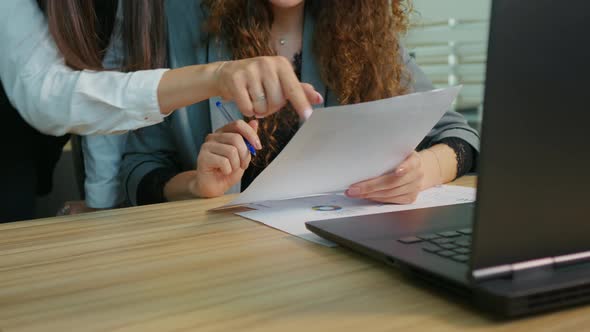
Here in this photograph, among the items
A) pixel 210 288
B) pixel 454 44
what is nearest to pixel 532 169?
pixel 210 288

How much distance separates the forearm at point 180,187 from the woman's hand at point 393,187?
29cm

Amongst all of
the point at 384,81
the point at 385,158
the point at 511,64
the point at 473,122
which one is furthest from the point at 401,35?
the point at 473,122

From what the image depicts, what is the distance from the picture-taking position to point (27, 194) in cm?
125

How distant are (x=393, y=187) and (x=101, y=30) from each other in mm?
664

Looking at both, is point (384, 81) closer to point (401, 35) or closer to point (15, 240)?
point (401, 35)

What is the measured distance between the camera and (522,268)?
0.37m

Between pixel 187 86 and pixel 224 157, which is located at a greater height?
pixel 187 86

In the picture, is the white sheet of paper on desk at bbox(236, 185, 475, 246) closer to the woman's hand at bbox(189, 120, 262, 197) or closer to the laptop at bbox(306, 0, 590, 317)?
the woman's hand at bbox(189, 120, 262, 197)

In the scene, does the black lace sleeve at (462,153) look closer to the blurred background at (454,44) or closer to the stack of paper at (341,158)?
the stack of paper at (341,158)

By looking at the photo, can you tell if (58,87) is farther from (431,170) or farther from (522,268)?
(522,268)

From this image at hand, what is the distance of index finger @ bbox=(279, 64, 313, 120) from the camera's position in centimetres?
64

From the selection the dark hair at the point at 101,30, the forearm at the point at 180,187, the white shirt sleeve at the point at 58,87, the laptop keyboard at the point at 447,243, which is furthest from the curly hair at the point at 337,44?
the laptop keyboard at the point at 447,243

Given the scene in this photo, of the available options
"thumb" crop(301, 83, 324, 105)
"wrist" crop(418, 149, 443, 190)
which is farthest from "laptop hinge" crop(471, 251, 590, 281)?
"wrist" crop(418, 149, 443, 190)

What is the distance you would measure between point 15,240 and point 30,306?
0.26 m
